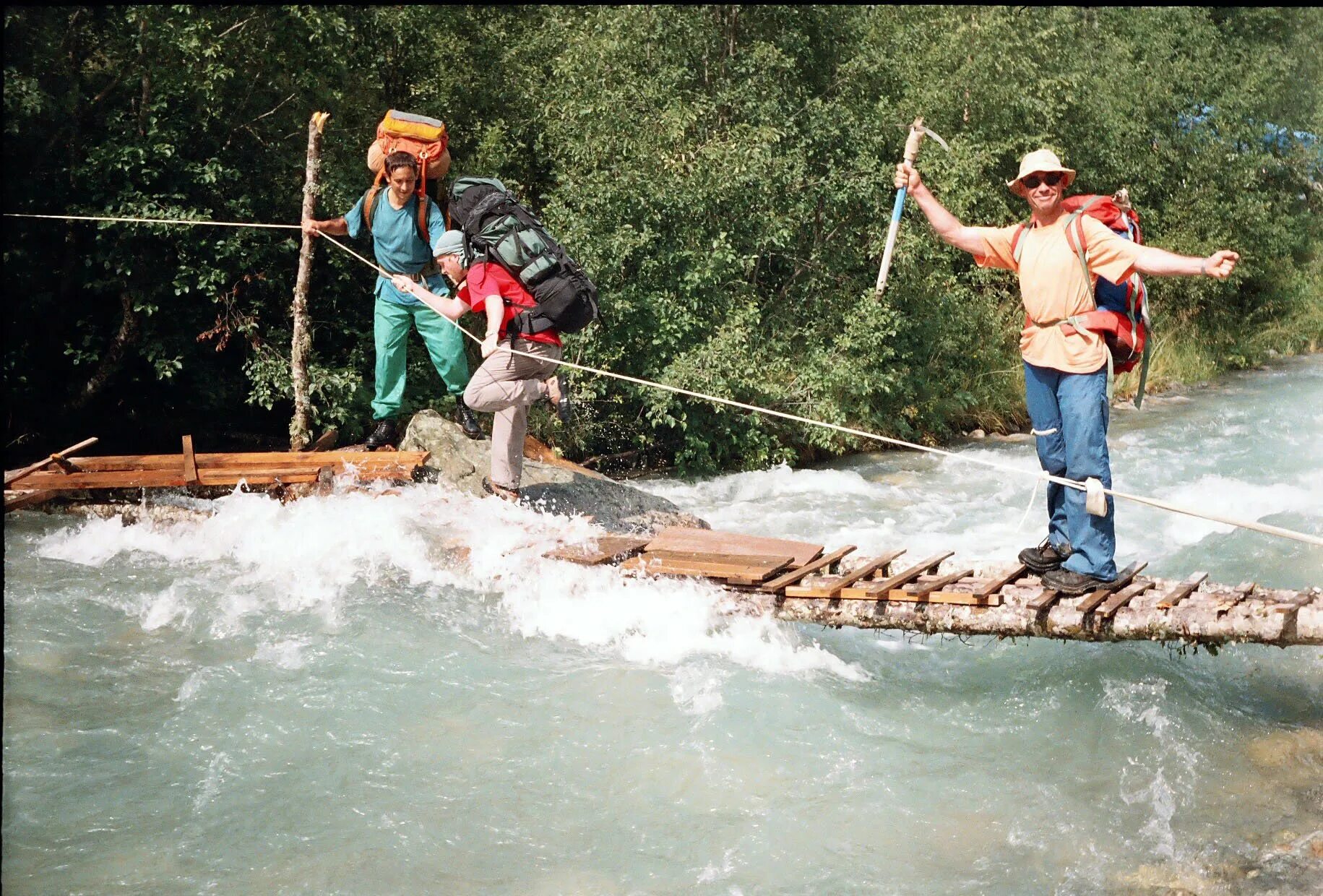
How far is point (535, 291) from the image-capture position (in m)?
7.70

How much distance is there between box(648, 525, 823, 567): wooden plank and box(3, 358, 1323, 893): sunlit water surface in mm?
410

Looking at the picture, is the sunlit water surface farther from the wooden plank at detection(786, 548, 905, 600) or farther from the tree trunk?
the tree trunk

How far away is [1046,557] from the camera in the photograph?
662cm

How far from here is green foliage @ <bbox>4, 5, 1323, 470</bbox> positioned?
10438mm

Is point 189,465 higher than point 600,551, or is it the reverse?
point 189,465

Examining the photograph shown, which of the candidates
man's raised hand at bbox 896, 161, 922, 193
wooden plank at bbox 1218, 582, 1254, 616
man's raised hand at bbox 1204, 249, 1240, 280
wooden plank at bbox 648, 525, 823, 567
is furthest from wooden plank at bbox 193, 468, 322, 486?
man's raised hand at bbox 1204, 249, 1240, 280

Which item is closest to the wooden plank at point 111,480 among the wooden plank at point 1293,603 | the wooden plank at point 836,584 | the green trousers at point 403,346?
the green trousers at point 403,346

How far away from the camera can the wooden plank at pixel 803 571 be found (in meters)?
6.80

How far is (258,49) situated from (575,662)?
690 cm

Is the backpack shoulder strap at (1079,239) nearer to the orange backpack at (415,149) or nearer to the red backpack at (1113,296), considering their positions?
the red backpack at (1113,296)

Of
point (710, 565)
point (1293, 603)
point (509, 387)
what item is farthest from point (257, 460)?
point (1293, 603)

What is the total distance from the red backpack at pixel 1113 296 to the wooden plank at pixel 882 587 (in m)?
1.32

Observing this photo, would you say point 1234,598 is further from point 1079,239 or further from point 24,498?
point 24,498

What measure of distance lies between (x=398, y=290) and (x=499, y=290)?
169 cm
